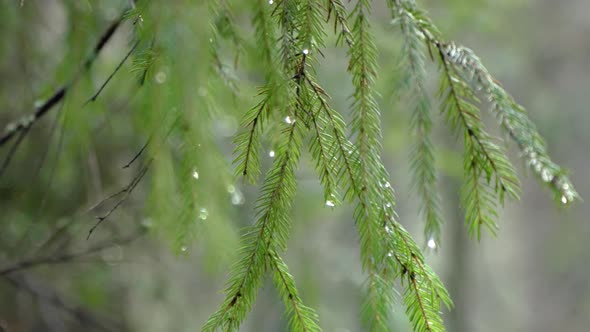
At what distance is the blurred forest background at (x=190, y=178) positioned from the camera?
1234 mm

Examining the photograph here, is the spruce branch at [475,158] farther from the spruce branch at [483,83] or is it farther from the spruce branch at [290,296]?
the spruce branch at [290,296]

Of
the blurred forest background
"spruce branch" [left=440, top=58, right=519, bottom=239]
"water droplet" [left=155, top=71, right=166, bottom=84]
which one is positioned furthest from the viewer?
the blurred forest background

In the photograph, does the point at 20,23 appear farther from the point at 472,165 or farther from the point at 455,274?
the point at 455,274

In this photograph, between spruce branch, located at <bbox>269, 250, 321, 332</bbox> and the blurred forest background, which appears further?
the blurred forest background

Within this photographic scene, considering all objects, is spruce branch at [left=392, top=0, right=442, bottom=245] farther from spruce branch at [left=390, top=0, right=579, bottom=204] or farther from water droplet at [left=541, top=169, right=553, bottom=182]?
water droplet at [left=541, top=169, right=553, bottom=182]

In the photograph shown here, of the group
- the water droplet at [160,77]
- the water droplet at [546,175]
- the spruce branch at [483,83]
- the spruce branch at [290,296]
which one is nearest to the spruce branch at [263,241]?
the spruce branch at [290,296]

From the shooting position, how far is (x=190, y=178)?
4.09 feet

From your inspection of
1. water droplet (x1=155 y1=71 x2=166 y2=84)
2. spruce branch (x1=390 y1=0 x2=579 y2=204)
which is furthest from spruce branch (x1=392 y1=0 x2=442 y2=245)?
water droplet (x1=155 y1=71 x2=166 y2=84)

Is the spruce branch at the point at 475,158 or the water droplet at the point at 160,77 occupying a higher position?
the water droplet at the point at 160,77

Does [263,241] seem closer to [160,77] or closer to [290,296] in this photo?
[290,296]

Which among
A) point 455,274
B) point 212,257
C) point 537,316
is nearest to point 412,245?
point 212,257

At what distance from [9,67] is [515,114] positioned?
9.22ft

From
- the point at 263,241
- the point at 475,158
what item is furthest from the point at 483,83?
the point at 263,241

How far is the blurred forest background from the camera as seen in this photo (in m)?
1.23
